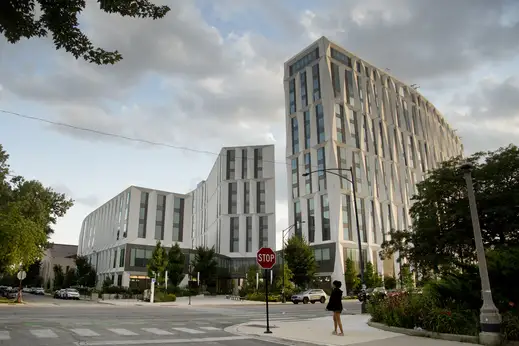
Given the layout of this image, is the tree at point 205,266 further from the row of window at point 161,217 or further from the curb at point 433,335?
the curb at point 433,335

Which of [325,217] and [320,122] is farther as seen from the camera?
[320,122]

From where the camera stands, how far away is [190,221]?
3206 inches

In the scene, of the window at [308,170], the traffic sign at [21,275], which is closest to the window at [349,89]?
the window at [308,170]

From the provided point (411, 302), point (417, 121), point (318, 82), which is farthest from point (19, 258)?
point (417, 121)

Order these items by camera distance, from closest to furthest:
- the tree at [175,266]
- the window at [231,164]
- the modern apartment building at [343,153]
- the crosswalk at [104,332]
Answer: the crosswalk at [104,332]
the tree at [175,266]
the modern apartment building at [343,153]
the window at [231,164]

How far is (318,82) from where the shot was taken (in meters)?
77.6

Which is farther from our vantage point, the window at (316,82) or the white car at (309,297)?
the window at (316,82)

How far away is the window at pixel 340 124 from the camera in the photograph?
7494 cm

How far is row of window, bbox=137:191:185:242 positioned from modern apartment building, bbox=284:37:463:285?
20.9m

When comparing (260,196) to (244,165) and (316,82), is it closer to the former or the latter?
(244,165)

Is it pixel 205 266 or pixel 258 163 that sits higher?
pixel 258 163

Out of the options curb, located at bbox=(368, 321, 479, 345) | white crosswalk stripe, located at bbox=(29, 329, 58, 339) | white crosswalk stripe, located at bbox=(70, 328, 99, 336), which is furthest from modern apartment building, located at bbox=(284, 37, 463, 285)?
white crosswalk stripe, located at bbox=(29, 329, 58, 339)

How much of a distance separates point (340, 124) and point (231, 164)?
30.8 metres

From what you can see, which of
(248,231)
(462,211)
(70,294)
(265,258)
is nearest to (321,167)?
(248,231)
